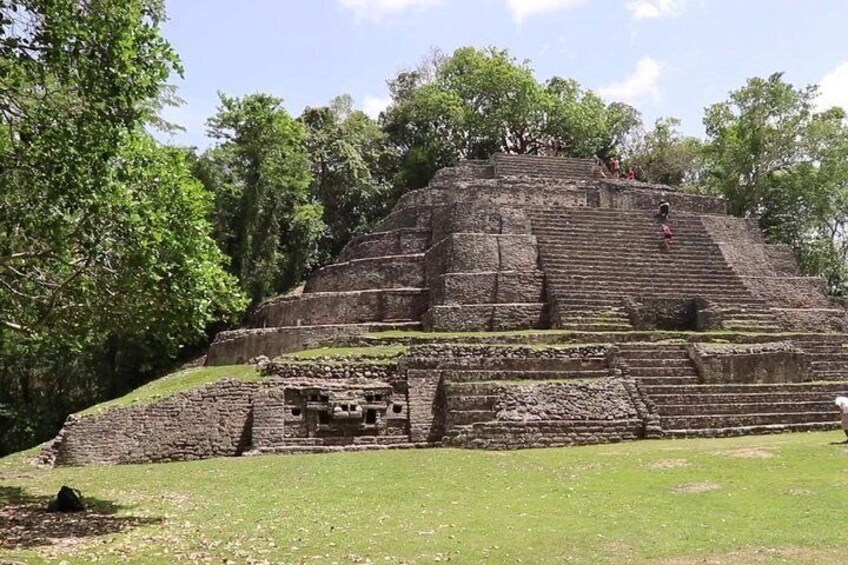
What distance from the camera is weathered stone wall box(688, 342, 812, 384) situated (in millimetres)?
16781

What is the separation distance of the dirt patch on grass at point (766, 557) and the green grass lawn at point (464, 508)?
2 centimetres

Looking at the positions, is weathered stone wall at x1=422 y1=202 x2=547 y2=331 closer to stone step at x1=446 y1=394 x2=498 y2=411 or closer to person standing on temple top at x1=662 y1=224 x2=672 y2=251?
person standing on temple top at x1=662 y1=224 x2=672 y2=251

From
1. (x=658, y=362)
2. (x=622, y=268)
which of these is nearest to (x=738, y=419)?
(x=658, y=362)

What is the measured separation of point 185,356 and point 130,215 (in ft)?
72.1

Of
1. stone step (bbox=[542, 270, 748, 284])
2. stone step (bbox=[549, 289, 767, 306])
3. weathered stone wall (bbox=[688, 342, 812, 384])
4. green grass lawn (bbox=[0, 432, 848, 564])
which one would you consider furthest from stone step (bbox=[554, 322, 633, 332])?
green grass lawn (bbox=[0, 432, 848, 564])

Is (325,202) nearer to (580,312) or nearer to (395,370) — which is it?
(580,312)

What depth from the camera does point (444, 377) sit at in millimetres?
15625

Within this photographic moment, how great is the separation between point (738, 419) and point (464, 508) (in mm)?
8322

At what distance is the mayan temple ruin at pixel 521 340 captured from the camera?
14773 millimetres

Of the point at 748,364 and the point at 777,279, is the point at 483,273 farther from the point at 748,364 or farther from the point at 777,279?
the point at 777,279

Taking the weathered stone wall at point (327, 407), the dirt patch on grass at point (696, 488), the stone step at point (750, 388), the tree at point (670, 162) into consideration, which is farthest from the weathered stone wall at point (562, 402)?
the tree at point (670, 162)

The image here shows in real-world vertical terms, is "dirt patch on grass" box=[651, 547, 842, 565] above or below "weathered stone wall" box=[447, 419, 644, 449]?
below

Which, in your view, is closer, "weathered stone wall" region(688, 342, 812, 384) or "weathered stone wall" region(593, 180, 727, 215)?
"weathered stone wall" region(688, 342, 812, 384)

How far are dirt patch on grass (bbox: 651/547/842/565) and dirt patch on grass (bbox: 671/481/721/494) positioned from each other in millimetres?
2629
